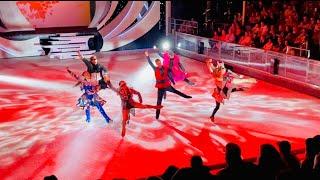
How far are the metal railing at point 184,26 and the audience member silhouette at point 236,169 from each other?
14.3m

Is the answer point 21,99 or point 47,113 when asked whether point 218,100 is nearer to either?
point 47,113

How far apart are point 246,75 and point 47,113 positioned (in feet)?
22.4

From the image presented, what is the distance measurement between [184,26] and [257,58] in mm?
5855

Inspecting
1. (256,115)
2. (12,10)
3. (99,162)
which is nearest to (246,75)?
(256,115)

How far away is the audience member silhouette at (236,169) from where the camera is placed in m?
5.09

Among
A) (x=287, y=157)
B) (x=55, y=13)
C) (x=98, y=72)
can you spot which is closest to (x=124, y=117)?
(x=98, y=72)

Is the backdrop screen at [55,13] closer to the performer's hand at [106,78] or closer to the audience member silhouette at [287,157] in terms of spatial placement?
the performer's hand at [106,78]

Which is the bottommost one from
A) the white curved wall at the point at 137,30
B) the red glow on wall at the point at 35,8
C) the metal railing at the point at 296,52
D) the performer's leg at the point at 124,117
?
the performer's leg at the point at 124,117

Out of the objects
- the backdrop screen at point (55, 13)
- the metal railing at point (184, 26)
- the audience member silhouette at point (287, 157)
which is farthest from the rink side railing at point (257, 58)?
the audience member silhouette at point (287, 157)

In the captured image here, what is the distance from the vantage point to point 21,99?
40.9ft

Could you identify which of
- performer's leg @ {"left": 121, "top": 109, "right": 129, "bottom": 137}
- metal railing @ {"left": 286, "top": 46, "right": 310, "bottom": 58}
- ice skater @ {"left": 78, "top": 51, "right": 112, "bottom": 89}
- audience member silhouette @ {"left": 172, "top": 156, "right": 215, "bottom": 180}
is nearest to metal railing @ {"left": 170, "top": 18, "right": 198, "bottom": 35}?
metal railing @ {"left": 286, "top": 46, "right": 310, "bottom": 58}

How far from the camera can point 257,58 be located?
14.4 meters

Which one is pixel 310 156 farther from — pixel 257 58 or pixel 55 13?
pixel 55 13

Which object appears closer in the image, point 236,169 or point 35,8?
point 236,169
